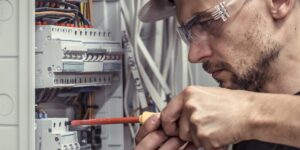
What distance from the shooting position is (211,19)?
1.25 meters

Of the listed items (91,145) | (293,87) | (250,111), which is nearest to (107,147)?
(91,145)

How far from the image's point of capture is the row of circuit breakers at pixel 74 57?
1.56 m

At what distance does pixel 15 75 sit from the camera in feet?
4.68

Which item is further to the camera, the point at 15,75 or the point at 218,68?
the point at 15,75

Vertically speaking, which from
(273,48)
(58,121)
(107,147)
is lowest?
(107,147)

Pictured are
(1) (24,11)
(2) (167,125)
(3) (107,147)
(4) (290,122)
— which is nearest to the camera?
(4) (290,122)

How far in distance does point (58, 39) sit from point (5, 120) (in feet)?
1.10

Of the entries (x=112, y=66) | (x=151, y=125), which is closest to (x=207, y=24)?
(x=151, y=125)

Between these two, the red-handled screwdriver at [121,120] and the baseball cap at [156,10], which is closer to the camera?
the red-handled screwdriver at [121,120]

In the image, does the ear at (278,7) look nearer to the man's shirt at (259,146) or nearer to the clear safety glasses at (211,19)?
the clear safety glasses at (211,19)

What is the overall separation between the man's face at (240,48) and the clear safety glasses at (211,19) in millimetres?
10

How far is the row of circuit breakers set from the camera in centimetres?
156

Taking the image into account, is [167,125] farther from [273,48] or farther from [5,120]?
[5,120]

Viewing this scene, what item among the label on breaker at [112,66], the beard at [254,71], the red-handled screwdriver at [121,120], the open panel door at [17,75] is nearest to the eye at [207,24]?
the beard at [254,71]
